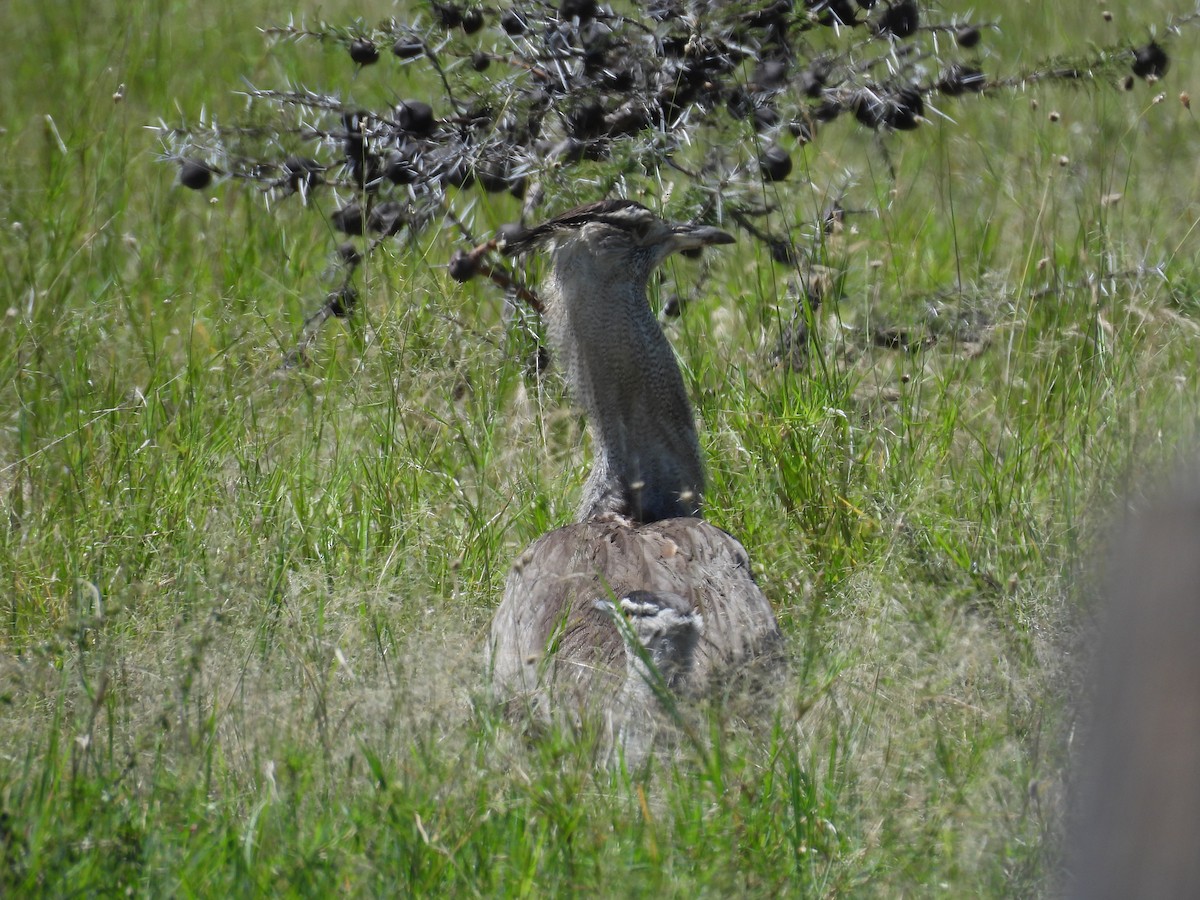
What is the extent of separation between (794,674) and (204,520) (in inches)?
73.4

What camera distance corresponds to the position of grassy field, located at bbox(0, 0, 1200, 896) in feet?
9.25

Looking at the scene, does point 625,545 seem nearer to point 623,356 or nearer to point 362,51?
point 623,356

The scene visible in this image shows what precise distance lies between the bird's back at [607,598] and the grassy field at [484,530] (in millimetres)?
140

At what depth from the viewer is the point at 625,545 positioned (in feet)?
12.2

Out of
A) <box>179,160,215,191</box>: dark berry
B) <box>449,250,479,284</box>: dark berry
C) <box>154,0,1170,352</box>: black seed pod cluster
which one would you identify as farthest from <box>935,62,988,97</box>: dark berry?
<box>179,160,215,191</box>: dark berry

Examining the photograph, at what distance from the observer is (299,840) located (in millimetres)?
2793

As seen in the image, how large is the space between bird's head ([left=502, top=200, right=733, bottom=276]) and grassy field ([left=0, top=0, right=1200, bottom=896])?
0.71m

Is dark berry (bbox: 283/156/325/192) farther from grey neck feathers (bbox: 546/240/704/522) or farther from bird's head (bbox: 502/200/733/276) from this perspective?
grey neck feathers (bbox: 546/240/704/522)

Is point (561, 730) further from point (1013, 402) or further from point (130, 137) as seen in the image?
point (130, 137)

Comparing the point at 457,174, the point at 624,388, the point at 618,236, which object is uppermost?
the point at 457,174

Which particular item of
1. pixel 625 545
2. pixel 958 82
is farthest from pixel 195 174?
pixel 958 82

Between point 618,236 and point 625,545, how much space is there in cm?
93

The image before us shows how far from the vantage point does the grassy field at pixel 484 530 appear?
2.82 m

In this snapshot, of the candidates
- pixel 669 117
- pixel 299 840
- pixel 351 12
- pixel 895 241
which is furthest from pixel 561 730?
pixel 351 12
